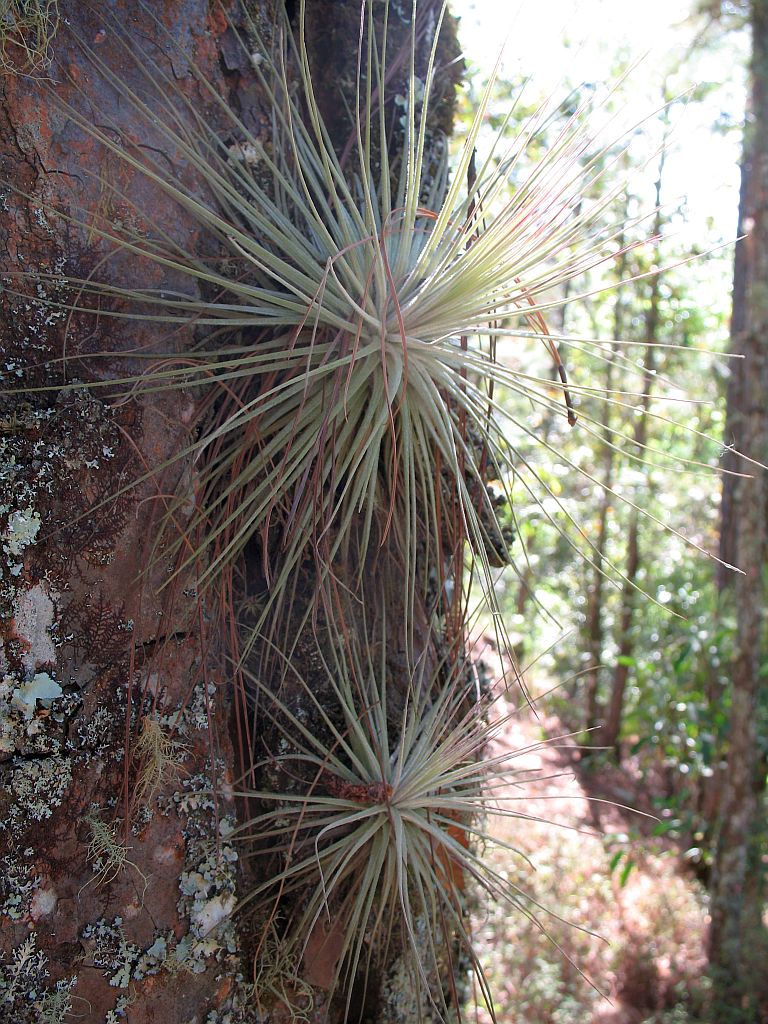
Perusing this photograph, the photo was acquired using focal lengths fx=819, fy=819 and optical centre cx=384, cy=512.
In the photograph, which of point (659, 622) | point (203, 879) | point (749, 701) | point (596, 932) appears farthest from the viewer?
point (659, 622)

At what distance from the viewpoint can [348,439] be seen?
3.48ft

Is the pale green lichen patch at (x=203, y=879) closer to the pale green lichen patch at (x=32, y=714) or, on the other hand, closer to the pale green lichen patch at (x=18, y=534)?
the pale green lichen patch at (x=32, y=714)

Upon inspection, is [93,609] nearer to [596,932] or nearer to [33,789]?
[33,789]

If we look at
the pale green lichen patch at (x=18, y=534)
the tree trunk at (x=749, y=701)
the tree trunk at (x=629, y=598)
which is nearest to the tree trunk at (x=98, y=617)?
the pale green lichen patch at (x=18, y=534)

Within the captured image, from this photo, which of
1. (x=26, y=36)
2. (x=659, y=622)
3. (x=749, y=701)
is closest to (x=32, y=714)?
(x=26, y=36)

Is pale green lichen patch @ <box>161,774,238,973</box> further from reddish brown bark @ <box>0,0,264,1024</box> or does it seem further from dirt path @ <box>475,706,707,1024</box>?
dirt path @ <box>475,706,707,1024</box>

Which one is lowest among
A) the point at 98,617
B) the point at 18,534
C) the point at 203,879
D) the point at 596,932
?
the point at 596,932

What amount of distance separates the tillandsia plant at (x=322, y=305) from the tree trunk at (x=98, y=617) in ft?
0.11

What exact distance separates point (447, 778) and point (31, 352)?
0.75 m

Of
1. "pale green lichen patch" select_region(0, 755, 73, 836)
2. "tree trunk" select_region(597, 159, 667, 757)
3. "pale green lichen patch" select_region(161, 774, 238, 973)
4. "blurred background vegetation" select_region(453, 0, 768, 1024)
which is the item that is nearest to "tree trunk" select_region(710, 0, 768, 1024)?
"blurred background vegetation" select_region(453, 0, 768, 1024)

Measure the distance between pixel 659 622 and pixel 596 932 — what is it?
2.22m

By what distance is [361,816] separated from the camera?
104 centimetres

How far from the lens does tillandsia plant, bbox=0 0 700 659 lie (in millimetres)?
985

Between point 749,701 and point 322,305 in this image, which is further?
point 749,701
